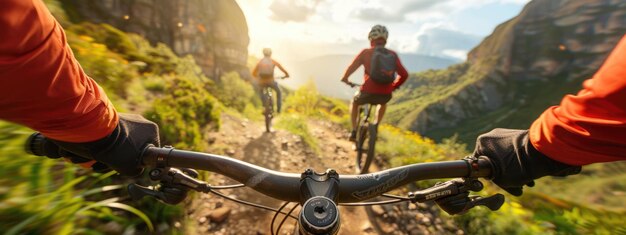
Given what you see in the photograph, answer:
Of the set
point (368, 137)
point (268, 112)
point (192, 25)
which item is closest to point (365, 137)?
point (368, 137)

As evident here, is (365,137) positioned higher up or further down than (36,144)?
further down

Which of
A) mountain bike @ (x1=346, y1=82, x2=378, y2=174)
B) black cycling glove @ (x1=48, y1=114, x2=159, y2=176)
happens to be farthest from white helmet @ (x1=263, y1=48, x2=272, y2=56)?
black cycling glove @ (x1=48, y1=114, x2=159, y2=176)

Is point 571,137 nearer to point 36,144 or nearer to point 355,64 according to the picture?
point 36,144

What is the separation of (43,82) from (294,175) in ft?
3.55

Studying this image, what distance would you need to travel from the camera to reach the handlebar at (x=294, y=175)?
1.35m

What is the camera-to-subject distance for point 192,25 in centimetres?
6706

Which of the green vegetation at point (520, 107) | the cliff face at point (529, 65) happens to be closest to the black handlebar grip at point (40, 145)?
the green vegetation at point (520, 107)

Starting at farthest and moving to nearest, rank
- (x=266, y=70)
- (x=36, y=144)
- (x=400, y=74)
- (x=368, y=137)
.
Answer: (x=266, y=70) → (x=368, y=137) → (x=400, y=74) → (x=36, y=144)

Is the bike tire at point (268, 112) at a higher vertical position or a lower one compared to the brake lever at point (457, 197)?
lower

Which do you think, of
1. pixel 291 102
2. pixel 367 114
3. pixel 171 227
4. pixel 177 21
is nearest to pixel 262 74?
pixel 367 114

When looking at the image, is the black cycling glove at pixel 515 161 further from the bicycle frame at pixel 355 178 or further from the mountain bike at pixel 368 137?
the mountain bike at pixel 368 137

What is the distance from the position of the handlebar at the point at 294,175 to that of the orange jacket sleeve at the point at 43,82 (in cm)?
34

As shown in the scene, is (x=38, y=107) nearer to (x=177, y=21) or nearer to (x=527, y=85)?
(x=177, y=21)

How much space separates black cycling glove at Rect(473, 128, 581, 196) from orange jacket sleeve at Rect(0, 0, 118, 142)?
1.99 meters
